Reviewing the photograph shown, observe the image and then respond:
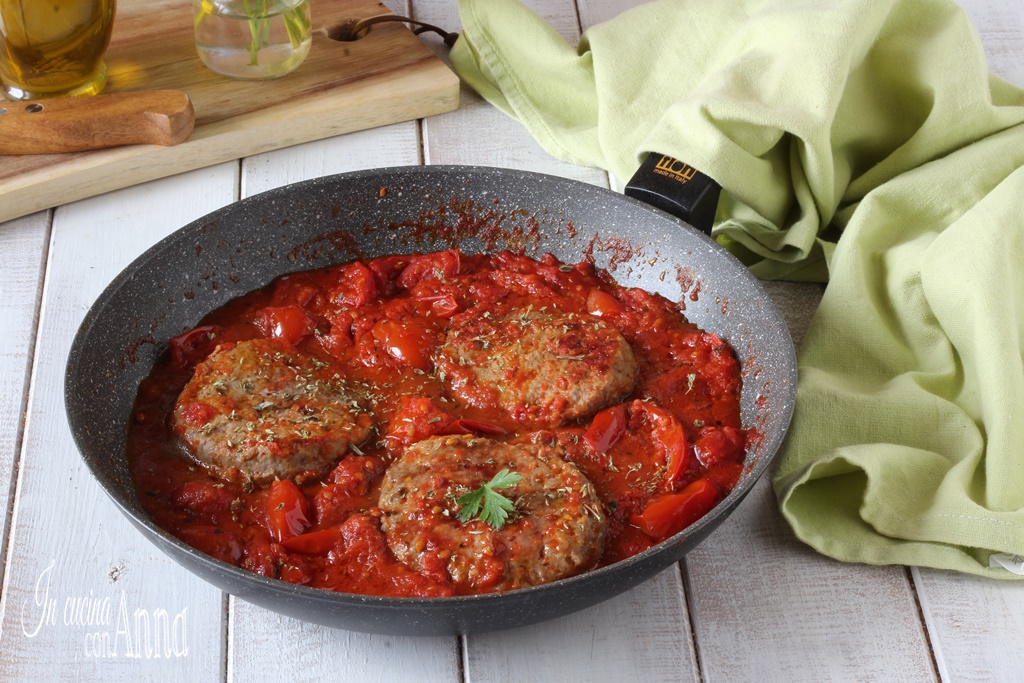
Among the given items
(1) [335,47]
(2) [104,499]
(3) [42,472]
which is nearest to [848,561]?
(2) [104,499]

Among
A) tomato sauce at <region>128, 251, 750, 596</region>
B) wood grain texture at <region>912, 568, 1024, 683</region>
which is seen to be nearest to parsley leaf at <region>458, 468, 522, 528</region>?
tomato sauce at <region>128, 251, 750, 596</region>

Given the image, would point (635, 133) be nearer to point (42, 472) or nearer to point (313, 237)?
point (313, 237)

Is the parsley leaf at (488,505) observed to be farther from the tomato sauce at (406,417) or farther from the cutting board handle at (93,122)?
the cutting board handle at (93,122)

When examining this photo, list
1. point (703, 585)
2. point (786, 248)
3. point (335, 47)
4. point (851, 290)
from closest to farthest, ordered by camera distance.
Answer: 1. point (703, 585)
2. point (851, 290)
3. point (786, 248)
4. point (335, 47)

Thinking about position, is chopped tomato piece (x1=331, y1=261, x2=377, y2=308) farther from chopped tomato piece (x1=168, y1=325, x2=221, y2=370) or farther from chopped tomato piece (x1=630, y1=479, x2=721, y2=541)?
chopped tomato piece (x1=630, y1=479, x2=721, y2=541)

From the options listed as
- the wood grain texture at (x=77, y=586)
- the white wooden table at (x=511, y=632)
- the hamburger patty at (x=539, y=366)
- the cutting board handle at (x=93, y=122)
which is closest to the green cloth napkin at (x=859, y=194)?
the white wooden table at (x=511, y=632)

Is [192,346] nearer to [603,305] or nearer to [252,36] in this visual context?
[603,305]
